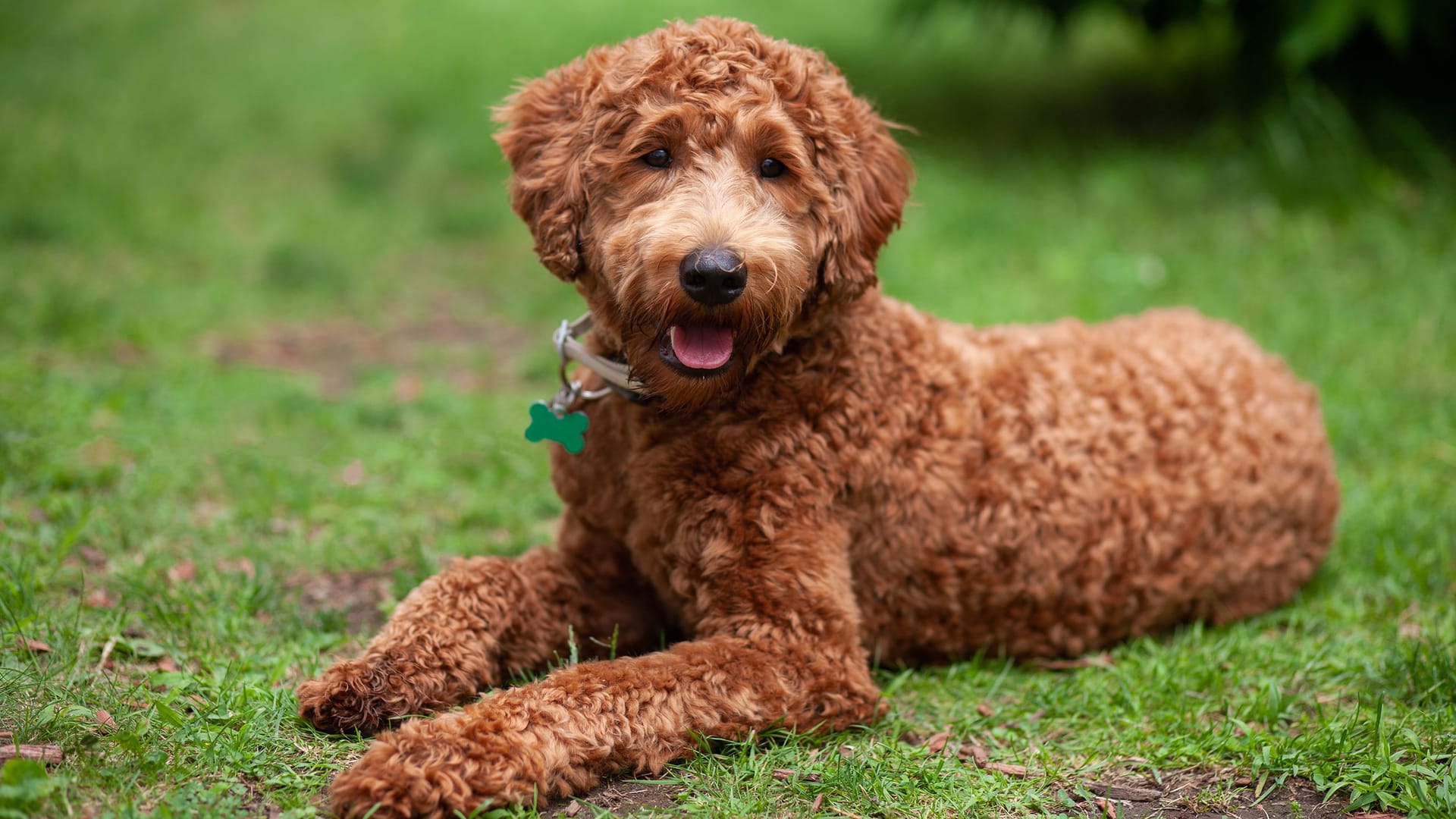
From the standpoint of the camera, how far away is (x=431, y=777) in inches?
103

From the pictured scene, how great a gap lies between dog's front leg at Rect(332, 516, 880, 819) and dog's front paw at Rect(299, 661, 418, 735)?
267 millimetres

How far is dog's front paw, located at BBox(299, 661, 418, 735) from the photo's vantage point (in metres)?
3.00

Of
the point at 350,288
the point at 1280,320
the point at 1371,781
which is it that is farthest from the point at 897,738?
the point at 350,288

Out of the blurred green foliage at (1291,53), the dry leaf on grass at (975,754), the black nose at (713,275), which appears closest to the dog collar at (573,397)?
the black nose at (713,275)

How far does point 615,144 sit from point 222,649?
1803mm

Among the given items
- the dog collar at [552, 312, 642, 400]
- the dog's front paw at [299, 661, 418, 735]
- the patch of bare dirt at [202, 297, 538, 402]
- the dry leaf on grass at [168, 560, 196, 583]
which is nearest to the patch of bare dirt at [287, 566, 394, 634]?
the dry leaf on grass at [168, 560, 196, 583]

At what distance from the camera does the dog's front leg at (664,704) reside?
264cm

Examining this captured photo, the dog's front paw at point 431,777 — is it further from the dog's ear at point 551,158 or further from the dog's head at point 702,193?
the dog's ear at point 551,158

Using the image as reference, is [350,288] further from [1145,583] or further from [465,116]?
[1145,583]

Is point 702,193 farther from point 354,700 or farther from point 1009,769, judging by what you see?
point 1009,769

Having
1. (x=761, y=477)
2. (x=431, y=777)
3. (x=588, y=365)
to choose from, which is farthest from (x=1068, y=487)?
(x=431, y=777)

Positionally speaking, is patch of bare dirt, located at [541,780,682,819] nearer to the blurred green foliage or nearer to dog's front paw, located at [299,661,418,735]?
dog's front paw, located at [299,661,418,735]

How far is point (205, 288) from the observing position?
6770mm

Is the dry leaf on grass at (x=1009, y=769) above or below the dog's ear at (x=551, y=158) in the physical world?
below
